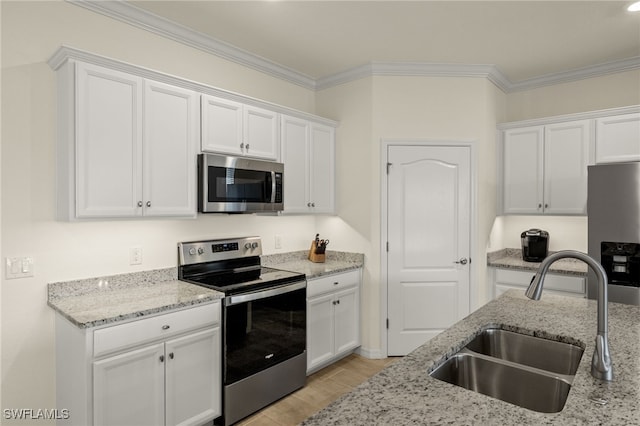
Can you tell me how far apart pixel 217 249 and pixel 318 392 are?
136cm

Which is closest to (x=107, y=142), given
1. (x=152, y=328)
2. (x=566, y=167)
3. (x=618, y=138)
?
(x=152, y=328)

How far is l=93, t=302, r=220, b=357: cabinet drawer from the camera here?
6.24 feet

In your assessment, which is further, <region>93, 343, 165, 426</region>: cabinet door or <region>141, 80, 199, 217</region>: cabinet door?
<region>141, 80, 199, 217</region>: cabinet door

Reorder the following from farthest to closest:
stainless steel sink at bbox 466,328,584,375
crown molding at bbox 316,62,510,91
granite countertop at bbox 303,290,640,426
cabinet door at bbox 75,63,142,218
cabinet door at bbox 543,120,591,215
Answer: crown molding at bbox 316,62,510,91 < cabinet door at bbox 543,120,591,215 < cabinet door at bbox 75,63,142,218 < stainless steel sink at bbox 466,328,584,375 < granite countertop at bbox 303,290,640,426

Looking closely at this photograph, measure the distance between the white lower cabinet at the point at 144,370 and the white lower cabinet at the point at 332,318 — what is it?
0.93m

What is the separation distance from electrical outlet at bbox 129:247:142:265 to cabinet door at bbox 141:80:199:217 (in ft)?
1.26

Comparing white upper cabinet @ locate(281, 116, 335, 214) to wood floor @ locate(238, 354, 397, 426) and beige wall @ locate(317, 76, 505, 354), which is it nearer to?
beige wall @ locate(317, 76, 505, 354)

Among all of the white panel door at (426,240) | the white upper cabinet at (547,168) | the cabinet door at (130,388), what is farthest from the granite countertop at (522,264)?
the cabinet door at (130,388)

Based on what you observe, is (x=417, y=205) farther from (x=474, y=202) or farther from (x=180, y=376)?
(x=180, y=376)

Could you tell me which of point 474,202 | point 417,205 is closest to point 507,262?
point 474,202

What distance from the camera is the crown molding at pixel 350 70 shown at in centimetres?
272

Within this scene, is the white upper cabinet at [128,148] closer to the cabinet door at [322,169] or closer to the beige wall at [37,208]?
the beige wall at [37,208]

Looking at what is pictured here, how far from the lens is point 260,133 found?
9.89 feet

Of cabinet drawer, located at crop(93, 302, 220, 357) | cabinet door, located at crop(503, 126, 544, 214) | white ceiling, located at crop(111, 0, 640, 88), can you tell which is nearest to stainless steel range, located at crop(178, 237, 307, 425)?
cabinet drawer, located at crop(93, 302, 220, 357)
